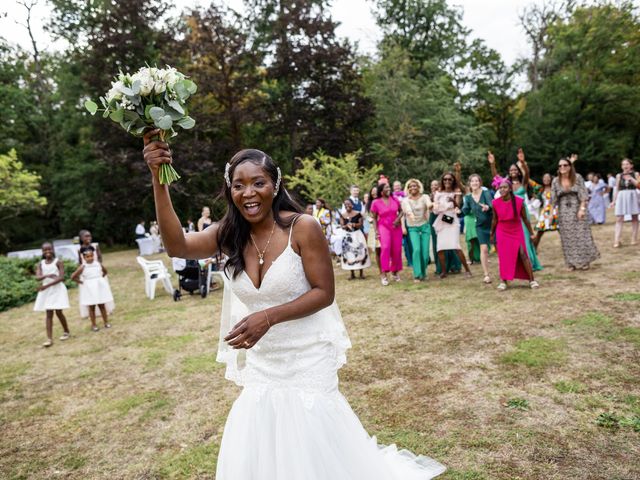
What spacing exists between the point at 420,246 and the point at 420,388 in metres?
5.70

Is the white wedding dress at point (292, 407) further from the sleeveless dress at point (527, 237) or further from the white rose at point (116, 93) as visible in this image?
the sleeveless dress at point (527, 237)

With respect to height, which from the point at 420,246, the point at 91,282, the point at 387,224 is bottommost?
the point at 91,282

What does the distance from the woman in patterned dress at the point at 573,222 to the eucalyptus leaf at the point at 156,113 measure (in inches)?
346

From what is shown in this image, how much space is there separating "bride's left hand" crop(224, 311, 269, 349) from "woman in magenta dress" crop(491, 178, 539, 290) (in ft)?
22.7

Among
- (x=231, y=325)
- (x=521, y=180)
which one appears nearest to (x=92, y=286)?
(x=231, y=325)

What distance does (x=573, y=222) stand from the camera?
30.0 feet

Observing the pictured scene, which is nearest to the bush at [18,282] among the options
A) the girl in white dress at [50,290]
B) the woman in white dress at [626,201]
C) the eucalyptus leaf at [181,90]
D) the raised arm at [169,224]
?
the girl in white dress at [50,290]

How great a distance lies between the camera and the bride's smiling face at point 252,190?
91.3 inches

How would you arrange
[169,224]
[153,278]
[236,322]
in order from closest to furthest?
[169,224], [236,322], [153,278]

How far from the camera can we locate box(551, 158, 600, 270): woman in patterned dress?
903 cm

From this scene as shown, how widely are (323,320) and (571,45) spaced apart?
3804 centimetres

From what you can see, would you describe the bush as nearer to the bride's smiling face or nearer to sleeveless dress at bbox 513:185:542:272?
sleeveless dress at bbox 513:185:542:272

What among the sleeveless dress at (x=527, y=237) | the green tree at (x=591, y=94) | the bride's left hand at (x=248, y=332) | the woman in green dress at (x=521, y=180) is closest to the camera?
the bride's left hand at (x=248, y=332)

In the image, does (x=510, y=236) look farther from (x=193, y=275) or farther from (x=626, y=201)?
(x=193, y=275)
